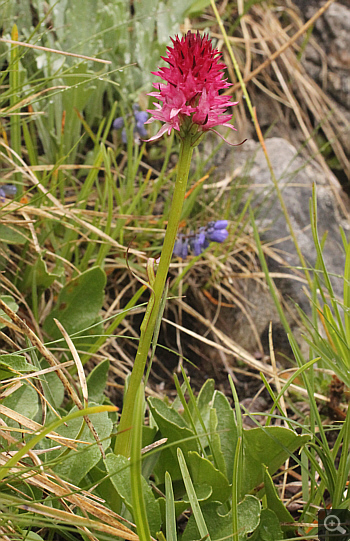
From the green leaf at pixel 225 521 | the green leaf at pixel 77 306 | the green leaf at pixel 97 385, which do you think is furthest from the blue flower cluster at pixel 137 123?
the green leaf at pixel 225 521

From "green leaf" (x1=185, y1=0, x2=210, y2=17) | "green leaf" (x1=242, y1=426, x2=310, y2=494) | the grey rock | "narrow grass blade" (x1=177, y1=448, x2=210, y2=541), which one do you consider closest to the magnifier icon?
"green leaf" (x1=242, y1=426, x2=310, y2=494)

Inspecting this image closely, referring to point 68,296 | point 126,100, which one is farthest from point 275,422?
point 126,100

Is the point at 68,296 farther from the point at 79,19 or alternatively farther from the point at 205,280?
the point at 79,19

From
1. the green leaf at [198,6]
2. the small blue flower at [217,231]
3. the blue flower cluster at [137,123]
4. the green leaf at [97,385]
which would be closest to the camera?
the green leaf at [97,385]

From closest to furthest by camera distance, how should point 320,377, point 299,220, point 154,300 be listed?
point 154,300
point 320,377
point 299,220

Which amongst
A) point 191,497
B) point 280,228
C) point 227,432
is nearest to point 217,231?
point 280,228

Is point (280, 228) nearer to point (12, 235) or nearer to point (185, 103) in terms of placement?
point (12, 235)

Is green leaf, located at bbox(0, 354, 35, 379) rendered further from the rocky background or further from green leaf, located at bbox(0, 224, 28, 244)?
the rocky background

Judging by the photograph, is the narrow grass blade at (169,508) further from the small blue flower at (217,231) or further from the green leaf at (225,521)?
the small blue flower at (217,231)
